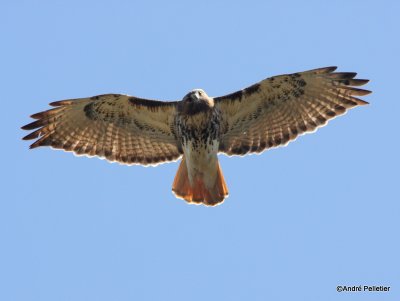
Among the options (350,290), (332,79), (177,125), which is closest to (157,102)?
(177,125)

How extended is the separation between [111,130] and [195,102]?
2006mm

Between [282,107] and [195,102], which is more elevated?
[282,107]

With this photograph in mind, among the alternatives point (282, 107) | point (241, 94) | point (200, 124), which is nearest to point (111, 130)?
point (200, 124)

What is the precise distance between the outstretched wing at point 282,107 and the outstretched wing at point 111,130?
1005 millimetres

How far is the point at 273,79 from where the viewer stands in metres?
12.3

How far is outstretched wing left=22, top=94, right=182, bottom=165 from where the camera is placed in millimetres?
12828


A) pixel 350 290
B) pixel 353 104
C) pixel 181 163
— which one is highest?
pixel 353 104

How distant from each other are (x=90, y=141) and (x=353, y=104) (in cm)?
441

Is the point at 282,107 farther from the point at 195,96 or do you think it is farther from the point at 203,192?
the point at 203,192

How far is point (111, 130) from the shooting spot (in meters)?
13.2

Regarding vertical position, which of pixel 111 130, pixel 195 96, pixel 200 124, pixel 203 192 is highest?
pixel 195 96

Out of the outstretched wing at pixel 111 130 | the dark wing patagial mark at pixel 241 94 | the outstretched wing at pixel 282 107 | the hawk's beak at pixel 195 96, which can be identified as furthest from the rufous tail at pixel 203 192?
the hawk's beak at pixel 195 96

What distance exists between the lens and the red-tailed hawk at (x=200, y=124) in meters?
12.4

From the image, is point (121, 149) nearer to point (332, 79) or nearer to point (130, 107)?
point (130, 107)
